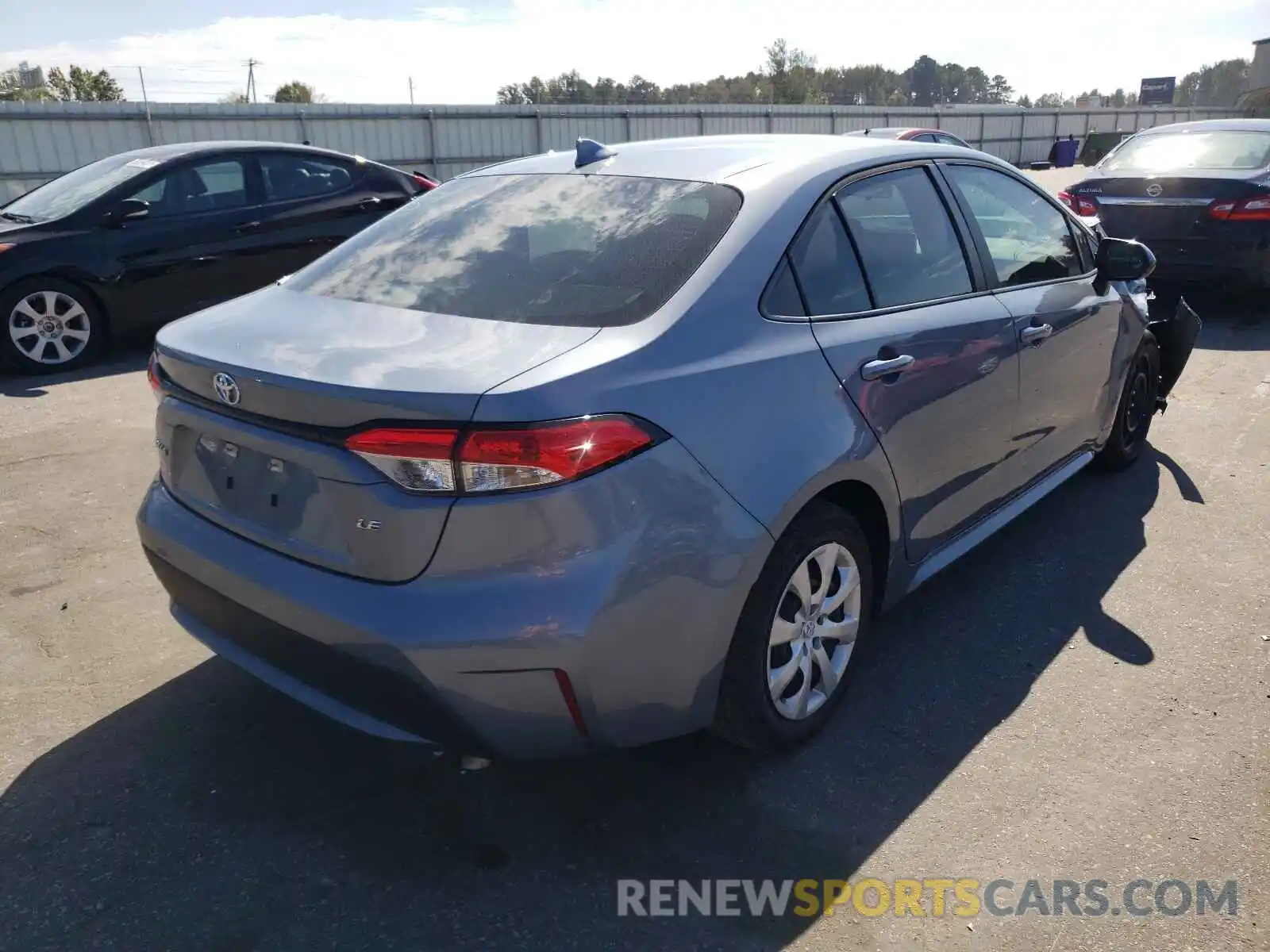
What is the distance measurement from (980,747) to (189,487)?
2302 millimetres

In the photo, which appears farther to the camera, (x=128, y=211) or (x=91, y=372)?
(x=128, y=211)

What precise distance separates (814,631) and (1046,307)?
1799mm

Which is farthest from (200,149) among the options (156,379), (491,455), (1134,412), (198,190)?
(491,455)

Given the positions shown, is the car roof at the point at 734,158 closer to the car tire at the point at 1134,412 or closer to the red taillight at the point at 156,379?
the red taillight at the point at 156,379

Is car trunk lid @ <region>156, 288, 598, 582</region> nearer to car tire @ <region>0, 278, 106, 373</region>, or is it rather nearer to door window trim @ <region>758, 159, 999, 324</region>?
door window trim @ <region>758, 159, 999, 324</region>

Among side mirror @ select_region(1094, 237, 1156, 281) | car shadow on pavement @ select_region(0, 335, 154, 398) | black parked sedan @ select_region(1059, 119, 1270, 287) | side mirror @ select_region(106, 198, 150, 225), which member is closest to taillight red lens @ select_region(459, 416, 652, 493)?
side mirror @ select_region(1094, 237, 1156, 281)

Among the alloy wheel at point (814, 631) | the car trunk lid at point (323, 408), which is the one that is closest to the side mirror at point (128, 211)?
the car trunk lid at point (323, 408)

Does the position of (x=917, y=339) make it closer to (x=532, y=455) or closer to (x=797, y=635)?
(x=797, y=635)

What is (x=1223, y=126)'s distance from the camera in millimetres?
9297

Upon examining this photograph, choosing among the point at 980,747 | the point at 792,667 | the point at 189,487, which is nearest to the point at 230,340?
the point at 189,487

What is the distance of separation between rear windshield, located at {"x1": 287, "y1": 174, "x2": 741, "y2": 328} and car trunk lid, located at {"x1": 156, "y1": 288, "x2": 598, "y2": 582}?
124 millimetres

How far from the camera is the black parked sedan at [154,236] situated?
710cm

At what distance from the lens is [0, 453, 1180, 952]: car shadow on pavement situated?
2.28 metres

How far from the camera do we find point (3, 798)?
2688mm
